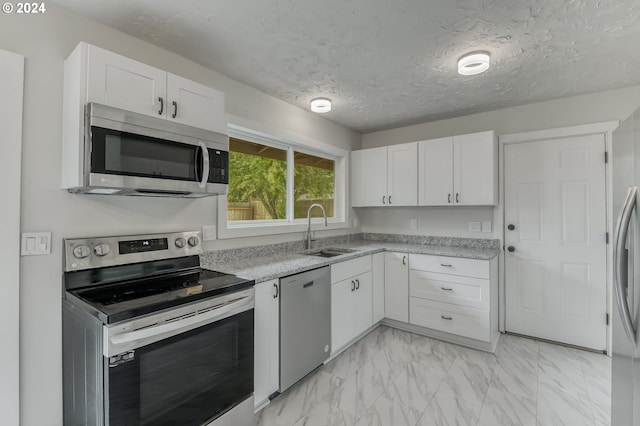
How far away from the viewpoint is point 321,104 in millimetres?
2869

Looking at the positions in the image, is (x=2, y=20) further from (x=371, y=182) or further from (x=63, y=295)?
(x=371, y=182)

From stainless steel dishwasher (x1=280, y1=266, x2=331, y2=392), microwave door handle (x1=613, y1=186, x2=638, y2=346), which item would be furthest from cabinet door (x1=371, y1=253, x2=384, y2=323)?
microwave door handle (x1=613, y1=186, x2=638, y2=346)

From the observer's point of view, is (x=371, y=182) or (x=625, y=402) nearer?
(x=625, y=402)

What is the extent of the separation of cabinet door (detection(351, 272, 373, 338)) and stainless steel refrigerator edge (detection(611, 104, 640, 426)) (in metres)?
1.75

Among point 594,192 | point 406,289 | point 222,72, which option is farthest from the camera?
point 406,289

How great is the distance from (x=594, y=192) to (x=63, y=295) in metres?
4.07

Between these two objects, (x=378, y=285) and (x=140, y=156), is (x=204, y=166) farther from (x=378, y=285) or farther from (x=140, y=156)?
(x=378, y=285)

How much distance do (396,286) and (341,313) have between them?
87cm

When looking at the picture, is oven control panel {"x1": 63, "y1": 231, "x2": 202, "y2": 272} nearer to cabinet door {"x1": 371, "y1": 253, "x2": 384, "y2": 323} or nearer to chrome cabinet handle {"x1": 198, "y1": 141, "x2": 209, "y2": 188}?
chrome cabinet handle {"x1": 198, "y1": 141, "x2": 209, "y2": 188}

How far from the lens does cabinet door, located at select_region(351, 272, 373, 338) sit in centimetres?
281

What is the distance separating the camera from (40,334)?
4.95 feet

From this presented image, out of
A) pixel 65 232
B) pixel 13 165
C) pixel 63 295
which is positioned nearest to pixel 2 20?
pixel 13 165

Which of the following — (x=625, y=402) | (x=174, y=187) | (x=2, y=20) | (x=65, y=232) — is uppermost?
(x=2, y=20)

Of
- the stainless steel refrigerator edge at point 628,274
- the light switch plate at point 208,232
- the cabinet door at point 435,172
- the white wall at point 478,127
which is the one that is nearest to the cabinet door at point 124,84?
the light switch plate at point 208,232
